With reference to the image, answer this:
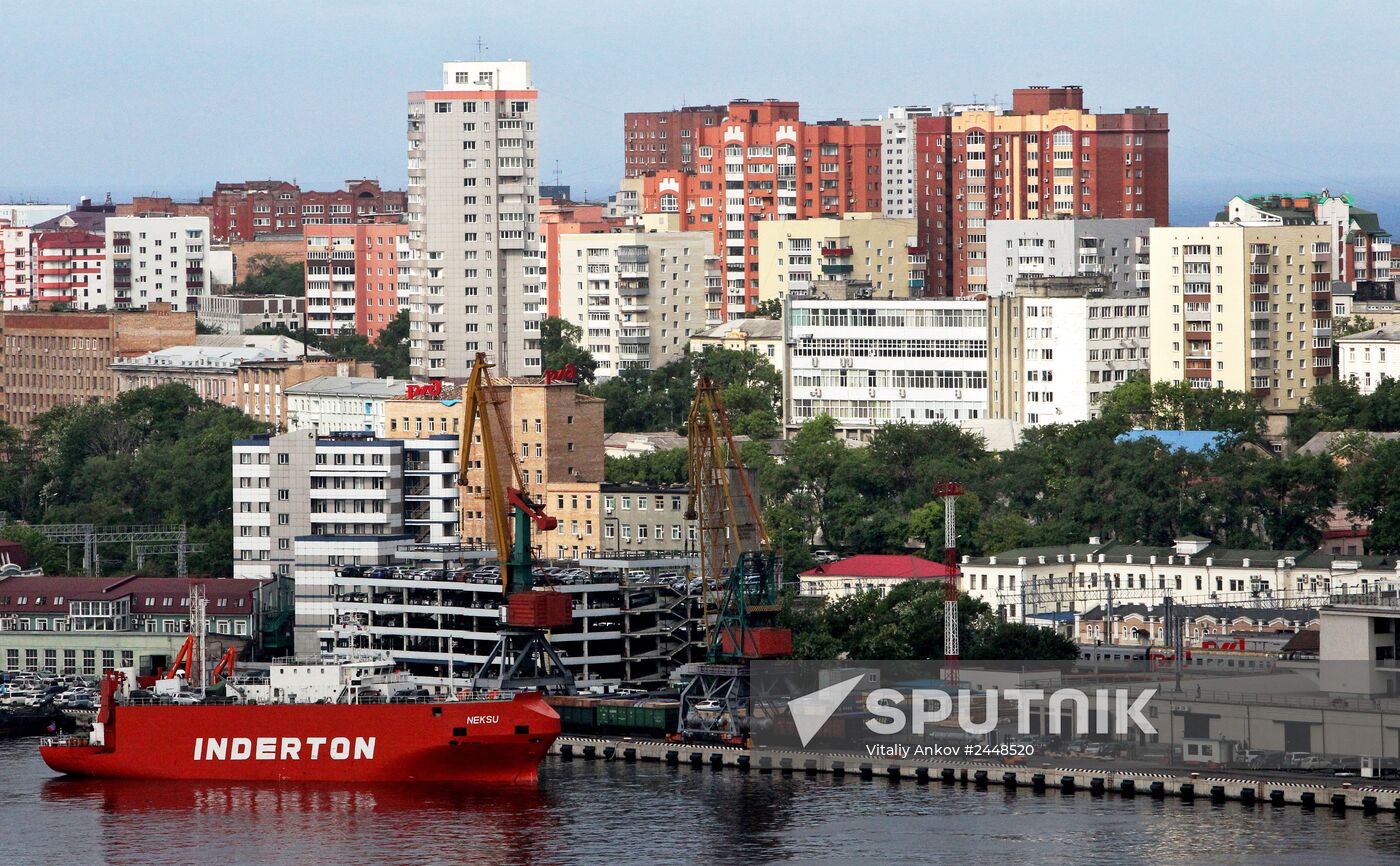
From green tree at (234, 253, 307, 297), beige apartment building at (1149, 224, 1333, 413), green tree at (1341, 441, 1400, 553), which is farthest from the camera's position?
green tree at (234, 253, 307, 297)

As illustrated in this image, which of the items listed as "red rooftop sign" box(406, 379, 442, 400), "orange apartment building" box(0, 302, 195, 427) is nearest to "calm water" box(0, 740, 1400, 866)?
"red rooftop sign" box(406, 379, 442, 400)

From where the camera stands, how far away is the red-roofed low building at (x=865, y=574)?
78.8 meters

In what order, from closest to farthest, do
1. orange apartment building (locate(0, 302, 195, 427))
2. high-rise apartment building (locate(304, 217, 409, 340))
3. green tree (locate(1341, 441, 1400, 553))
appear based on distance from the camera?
green tree (locate(1341, 441, 1400, 553))
orange apartment building (locate(0, 302, 195, 427))
high-rise apartment building (locate(304, 217, 409, 340))

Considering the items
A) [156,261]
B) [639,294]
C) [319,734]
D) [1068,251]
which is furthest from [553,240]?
[319,734]

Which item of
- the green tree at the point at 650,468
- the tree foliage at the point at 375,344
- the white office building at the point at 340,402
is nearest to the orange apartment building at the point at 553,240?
the tree foliage at the point at 375,344

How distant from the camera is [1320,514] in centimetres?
8312

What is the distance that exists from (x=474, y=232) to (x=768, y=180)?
41.8 meters

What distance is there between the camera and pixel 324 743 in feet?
206

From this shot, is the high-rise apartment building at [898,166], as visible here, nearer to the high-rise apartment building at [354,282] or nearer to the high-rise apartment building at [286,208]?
the high-rise apartment building at [354,282]

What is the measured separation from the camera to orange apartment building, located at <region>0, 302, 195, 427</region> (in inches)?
4875

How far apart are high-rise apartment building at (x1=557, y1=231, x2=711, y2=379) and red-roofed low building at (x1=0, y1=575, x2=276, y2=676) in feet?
165

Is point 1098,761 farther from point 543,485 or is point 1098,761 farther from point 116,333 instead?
point 116,333

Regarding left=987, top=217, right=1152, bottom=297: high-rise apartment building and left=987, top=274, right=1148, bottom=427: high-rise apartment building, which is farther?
left=987, top=217, right=1152, bottom=297: high-rise apartment building

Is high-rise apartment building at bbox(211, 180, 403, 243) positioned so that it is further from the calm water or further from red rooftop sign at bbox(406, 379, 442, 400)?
the calm water
